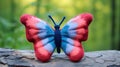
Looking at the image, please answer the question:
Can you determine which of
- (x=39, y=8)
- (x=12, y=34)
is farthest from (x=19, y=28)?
(x=39, y=8)

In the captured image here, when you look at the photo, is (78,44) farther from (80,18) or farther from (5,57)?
(5,57)

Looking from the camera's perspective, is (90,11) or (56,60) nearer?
(56,60)

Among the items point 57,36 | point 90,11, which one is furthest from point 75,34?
point 90,11

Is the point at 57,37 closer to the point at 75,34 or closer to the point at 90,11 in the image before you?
the point at 75,34

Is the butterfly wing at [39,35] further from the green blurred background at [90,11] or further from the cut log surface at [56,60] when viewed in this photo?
the green blurred background at [90,11]

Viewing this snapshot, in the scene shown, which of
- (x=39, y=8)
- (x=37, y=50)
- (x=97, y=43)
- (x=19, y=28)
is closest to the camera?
(x=37, y=50)

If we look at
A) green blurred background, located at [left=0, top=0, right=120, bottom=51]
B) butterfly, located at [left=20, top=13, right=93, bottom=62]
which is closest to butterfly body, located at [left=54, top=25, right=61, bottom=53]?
butterfly, located at [left=20, top=13, right=93, bottom=62]

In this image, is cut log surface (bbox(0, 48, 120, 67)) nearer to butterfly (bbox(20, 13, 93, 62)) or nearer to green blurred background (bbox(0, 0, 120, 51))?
→ butterfly (bbox(20, 13, 93, 62))
